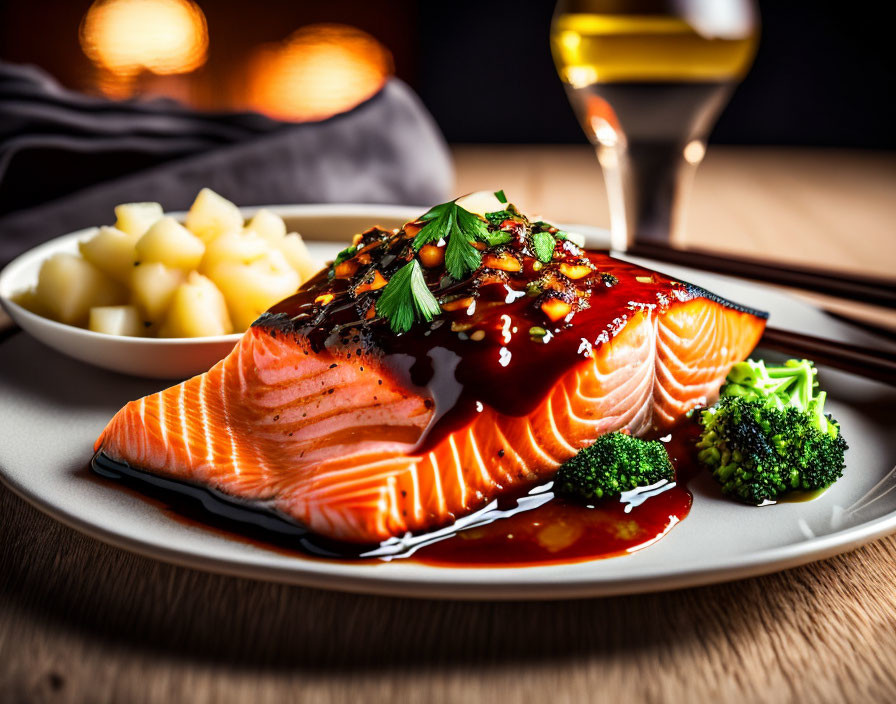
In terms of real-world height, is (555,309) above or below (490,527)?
above

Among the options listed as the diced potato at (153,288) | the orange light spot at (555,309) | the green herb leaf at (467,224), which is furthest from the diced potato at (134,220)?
the orange light spot at (555,309)

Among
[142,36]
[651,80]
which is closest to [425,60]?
[142,36]

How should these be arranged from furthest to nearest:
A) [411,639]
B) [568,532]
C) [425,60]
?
[425,60], [568,532], [411,639]

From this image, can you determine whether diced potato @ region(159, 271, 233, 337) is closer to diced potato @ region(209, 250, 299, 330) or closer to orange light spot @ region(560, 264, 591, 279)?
diced potato @ region(209, 250, 299, 330)

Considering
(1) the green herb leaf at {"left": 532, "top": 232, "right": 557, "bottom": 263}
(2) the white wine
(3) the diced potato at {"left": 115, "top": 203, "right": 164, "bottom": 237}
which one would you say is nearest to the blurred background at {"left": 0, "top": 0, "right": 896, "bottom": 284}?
(2) the white wine

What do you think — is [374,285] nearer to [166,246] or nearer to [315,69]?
A: [166,246]

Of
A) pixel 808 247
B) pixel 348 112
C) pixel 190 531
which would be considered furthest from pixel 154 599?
pixel 808 247

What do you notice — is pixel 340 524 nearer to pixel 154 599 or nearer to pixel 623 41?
pixel 154 599

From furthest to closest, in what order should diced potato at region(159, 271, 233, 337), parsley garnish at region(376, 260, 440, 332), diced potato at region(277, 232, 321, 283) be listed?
diced potato at region(277, 232, 321, 283)
diced potato at region(159, 271, 233, 337)
parsley garnish at region(376, 260, 440, 332)
